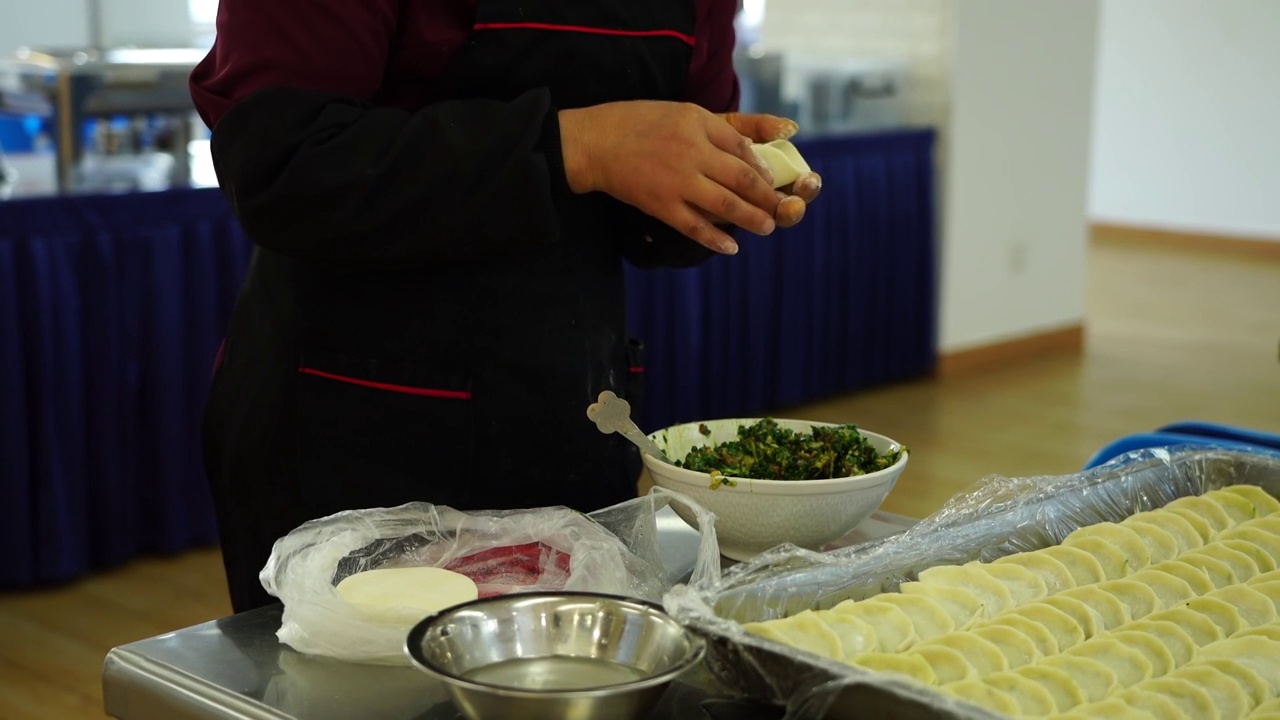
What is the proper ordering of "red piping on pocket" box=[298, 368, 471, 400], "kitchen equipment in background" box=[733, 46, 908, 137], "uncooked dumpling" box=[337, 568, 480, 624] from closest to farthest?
"uncooked dumpling" box=[337, 568, 480, 624] → "red piping on pocket" box=[298, 368, 471, 400] → "kitchen equipment in background" box=[733, 46, 908, 137]

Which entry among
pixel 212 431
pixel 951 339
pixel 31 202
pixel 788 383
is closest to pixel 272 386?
pixel 212 431

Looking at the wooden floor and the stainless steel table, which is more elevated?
the stainless steel table

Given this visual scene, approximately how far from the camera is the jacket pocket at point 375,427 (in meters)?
1.14

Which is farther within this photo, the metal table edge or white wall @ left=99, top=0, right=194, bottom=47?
white wall @ left=99, top=0, right=194, bottom=47

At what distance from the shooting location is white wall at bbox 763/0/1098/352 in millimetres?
4852

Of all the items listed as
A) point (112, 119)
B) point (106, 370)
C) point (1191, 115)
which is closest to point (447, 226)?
point (106, 370)

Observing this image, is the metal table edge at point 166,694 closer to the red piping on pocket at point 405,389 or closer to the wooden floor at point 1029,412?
the red piping on pocket at point 405,389

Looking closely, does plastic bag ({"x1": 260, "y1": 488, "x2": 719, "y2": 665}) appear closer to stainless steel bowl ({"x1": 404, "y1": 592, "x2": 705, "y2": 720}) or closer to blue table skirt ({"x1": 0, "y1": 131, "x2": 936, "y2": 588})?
stainless steel bowl ({"x1": 404, "y1": 592, "x2": 705, "y2": 720})

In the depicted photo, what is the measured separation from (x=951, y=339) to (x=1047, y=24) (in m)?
1.18

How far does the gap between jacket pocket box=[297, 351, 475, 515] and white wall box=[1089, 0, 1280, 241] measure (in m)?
7.24

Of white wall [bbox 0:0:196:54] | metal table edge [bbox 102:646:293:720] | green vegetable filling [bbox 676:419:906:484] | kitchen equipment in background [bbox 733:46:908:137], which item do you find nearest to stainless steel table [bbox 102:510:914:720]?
metal table edge [bbox 102:646:293:720]

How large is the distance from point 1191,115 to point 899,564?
7457 millimetres

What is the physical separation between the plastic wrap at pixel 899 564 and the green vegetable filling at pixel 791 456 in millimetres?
70

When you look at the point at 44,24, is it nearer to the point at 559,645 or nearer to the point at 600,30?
the point at 600,30
